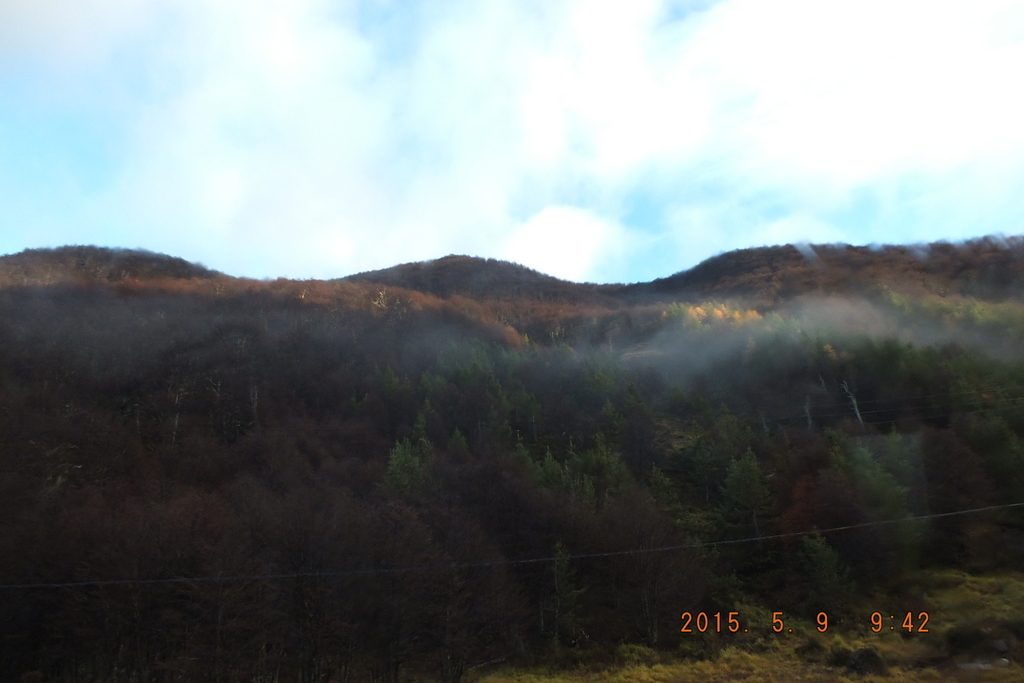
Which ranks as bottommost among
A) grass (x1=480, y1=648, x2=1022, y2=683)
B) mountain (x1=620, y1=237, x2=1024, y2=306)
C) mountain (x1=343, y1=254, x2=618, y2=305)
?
grass (x1=480, y1=648, x2=1022, y2=683)

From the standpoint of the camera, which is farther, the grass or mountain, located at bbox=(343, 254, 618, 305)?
mountain, located at bbox=(343, 254, 618, 305)

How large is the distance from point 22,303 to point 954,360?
291 ft

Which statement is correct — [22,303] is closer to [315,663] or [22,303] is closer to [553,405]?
[553,405]

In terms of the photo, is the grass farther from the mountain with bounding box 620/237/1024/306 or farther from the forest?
the mountain with bounding box 620/237/1024/306

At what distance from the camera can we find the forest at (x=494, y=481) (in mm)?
23203

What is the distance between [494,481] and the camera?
113ft

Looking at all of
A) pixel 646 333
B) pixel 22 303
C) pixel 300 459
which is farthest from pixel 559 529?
pixel 22 303

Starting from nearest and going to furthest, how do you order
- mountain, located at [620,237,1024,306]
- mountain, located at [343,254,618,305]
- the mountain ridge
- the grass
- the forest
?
the grass → the forest → mountain, located at [620,237,1024,306] → the mountain ridge → mountain, located at [343,254,618,305]

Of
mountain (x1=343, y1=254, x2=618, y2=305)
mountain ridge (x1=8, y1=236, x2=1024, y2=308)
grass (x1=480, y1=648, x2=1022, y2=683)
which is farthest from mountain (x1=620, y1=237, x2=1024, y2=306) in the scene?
grass (x1=480, y1=648, x2=1022, y2=683)

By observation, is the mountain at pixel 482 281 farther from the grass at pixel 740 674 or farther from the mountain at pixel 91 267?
the grass at pixel 740 674

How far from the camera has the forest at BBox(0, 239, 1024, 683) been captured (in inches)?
914

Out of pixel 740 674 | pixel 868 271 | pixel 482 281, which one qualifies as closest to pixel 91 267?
pixel 482 281

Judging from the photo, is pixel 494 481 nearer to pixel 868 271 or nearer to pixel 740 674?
pixel 740 674

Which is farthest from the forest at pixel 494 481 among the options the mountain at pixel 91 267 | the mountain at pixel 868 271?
the mountain at pixel 91 267
